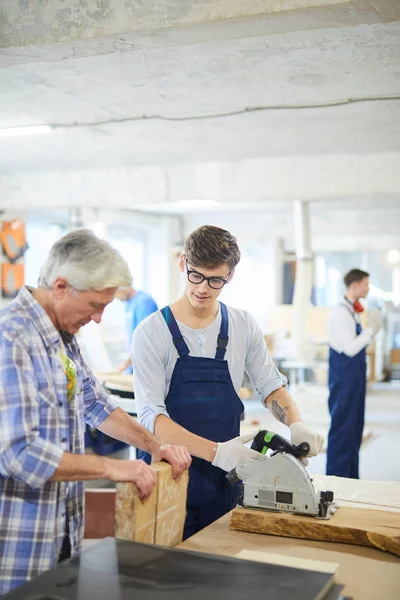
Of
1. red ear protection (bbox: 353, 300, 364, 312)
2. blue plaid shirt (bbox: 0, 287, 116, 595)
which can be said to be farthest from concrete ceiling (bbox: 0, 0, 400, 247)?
blue plaid shirt (bbox: 0, 287, 116, 595)

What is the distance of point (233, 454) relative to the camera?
223 cm

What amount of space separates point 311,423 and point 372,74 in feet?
15.2

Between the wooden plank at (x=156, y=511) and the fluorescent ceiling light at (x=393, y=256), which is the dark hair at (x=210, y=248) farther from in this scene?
the fluorescent ceiling light at (x=393, y=256)

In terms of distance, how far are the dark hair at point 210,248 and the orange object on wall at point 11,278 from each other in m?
7.28

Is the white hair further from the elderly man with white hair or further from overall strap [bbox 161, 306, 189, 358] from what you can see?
overall strap [bbox 161, 306, 189, 358]

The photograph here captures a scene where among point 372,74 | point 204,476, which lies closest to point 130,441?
point 204,476

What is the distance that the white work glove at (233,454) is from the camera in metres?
2.20

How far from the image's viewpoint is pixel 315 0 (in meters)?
3.09

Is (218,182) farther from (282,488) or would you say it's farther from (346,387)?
(282,488)

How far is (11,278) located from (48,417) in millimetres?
8005

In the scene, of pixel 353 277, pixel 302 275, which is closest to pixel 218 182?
pixel 302 275

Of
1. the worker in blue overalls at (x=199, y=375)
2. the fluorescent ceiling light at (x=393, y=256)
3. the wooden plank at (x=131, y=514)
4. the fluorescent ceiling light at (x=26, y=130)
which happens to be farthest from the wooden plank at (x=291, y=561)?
the fluorescent ceiling light at (x=393, y=256)

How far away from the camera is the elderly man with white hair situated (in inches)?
64.9

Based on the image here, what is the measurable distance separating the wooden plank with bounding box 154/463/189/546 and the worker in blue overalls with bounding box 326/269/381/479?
373 cm
